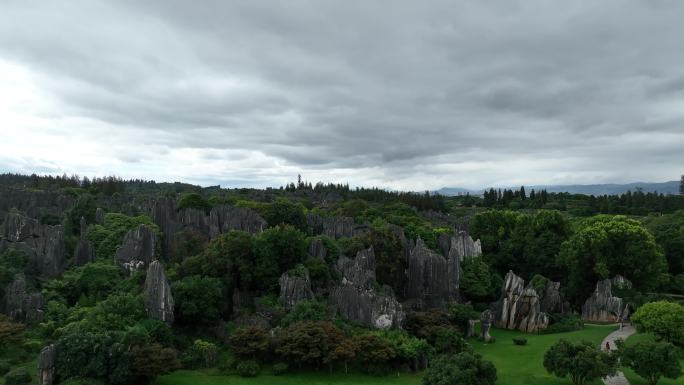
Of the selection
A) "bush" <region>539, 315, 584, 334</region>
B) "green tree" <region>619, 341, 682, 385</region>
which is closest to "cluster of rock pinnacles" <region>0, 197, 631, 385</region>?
"bush" <region>539, 315, 584, 334</region>

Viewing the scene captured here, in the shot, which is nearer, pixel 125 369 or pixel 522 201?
pixel 125 369

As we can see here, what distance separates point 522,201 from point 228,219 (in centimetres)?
9550

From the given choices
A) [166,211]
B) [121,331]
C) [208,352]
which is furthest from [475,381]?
[166,211]

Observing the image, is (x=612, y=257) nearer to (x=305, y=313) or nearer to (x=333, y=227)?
(x=305, y=313)

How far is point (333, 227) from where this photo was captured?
7031 centimetres

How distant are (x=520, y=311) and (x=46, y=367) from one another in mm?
38553

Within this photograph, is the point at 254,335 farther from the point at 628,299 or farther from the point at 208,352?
the point at 628,299

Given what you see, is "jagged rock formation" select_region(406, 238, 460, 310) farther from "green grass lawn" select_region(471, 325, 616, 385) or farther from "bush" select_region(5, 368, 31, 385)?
"bush" select_region(5, 368, 31, 385)

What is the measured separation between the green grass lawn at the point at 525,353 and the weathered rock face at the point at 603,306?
227 centimetres

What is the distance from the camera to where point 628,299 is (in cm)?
4684

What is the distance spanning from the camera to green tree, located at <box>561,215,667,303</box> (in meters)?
48.9

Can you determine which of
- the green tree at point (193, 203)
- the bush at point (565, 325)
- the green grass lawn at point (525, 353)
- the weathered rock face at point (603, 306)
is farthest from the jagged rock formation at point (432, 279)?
the green tree at point (193, 203)

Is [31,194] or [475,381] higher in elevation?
[31,194]

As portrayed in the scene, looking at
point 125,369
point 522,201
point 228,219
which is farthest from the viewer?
point 522,201
